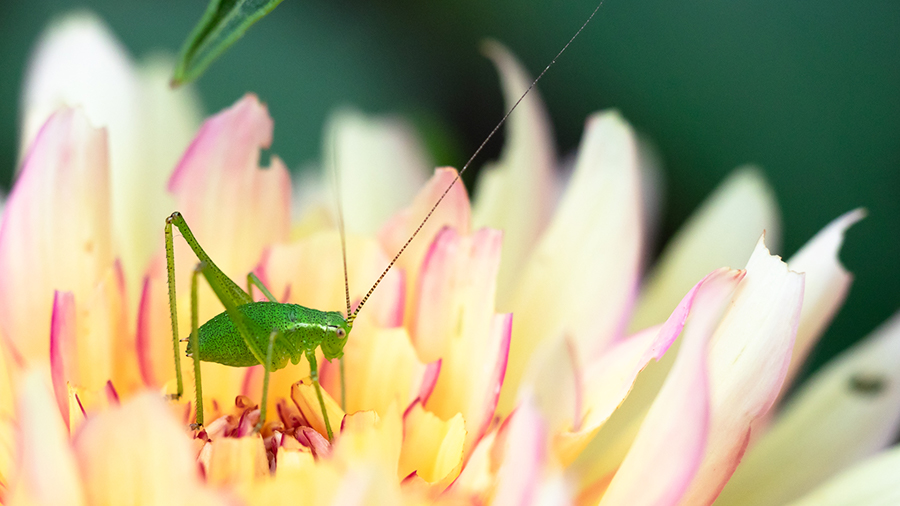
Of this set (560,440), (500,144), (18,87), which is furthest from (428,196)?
(18,87)

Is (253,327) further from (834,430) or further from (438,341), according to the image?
(834,430)

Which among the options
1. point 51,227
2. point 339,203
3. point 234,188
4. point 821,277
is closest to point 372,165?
point 339,203

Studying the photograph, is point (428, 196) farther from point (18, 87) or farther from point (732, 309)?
point (18, 87)

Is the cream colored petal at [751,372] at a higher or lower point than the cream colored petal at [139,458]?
higher

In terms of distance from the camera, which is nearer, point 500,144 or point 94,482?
point 94,482

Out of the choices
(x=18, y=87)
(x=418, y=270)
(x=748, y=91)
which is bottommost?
(x=418, y=270)

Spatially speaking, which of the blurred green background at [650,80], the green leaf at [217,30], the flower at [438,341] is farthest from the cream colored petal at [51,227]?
the blurred green background at [650,80]

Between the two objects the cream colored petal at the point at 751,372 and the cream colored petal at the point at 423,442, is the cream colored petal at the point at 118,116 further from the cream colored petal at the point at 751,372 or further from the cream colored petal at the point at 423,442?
the cream colored petal at the point at 751,372
